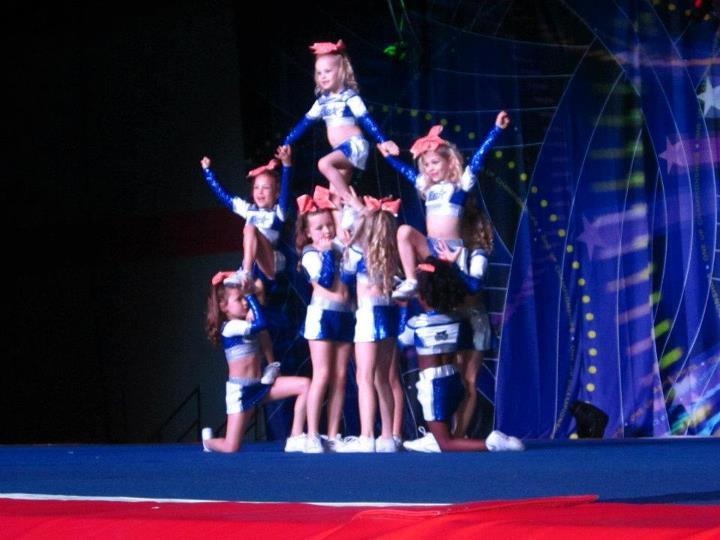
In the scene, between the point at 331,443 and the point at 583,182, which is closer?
the point at 331,443

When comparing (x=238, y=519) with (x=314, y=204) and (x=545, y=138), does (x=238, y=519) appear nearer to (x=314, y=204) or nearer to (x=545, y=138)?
(x=314, y=204)

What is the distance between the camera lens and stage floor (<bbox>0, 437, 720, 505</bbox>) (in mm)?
2676

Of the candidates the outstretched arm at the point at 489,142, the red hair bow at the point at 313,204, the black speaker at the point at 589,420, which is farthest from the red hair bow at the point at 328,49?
the black speaker at the point at 589,420

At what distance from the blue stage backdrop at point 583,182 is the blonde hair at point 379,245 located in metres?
1.46

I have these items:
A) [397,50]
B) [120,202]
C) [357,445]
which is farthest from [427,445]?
[120,202]

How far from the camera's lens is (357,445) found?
16.8 ft

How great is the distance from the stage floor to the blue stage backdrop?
1.00 meters

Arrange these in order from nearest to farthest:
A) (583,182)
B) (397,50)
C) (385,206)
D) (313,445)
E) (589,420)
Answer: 1. (313,445)
2. (385,206)
3. (589,420)
4. (583,182)
5. (397,50)

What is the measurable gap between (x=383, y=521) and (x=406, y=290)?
10.2 ft

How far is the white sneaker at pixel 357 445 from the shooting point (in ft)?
16.4

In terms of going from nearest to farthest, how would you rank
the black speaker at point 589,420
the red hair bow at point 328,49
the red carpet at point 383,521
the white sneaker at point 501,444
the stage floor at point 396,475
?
the red carpet at point 383,521 < the stage floor at point 396,475 < the white sneaker at point 501,444 < the red hair bow at point 328,49 < the black speaker at point 589,420

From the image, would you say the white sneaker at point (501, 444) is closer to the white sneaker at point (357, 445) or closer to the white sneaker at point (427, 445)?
the white sneaker at point (427, 445)

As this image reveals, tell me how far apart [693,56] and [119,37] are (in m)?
3.74

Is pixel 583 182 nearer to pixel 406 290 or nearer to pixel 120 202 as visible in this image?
pixel 406 290
